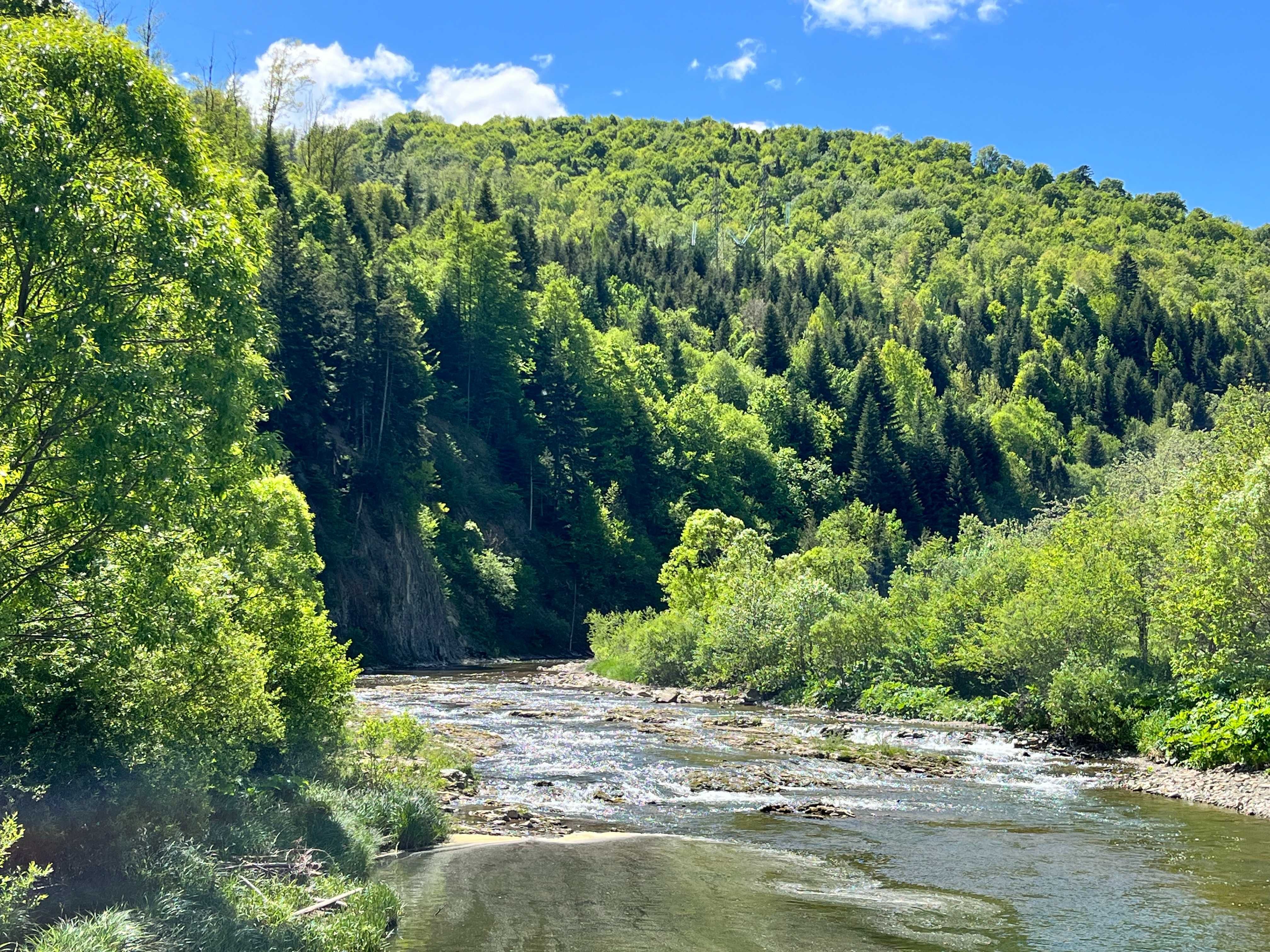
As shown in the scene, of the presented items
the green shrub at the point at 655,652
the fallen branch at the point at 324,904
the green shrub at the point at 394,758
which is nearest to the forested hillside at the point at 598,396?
the green shrub at the point at 655,652

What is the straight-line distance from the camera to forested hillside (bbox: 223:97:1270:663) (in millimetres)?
77688

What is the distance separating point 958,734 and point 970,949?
89.9ft

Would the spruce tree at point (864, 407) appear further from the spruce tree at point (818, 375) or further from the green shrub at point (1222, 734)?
the green shrub at point (1222, 734)

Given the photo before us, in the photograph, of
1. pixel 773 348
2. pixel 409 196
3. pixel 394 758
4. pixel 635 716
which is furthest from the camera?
pixel 773 348

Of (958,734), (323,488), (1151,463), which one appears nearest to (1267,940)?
(958,734)

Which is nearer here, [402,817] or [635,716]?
[402,817]

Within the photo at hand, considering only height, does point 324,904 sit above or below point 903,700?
above

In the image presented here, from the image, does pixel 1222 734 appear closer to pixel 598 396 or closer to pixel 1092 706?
pixel 1092 706

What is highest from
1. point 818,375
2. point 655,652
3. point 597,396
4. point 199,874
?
point 818,375

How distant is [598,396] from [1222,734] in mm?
91768

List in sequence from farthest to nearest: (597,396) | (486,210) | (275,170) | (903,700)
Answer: (486,210) → (597,396) → (275,170) → (903,700)

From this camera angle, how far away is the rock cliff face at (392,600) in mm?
72125

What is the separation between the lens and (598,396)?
392ft

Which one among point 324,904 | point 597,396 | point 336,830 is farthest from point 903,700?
point 597,396
